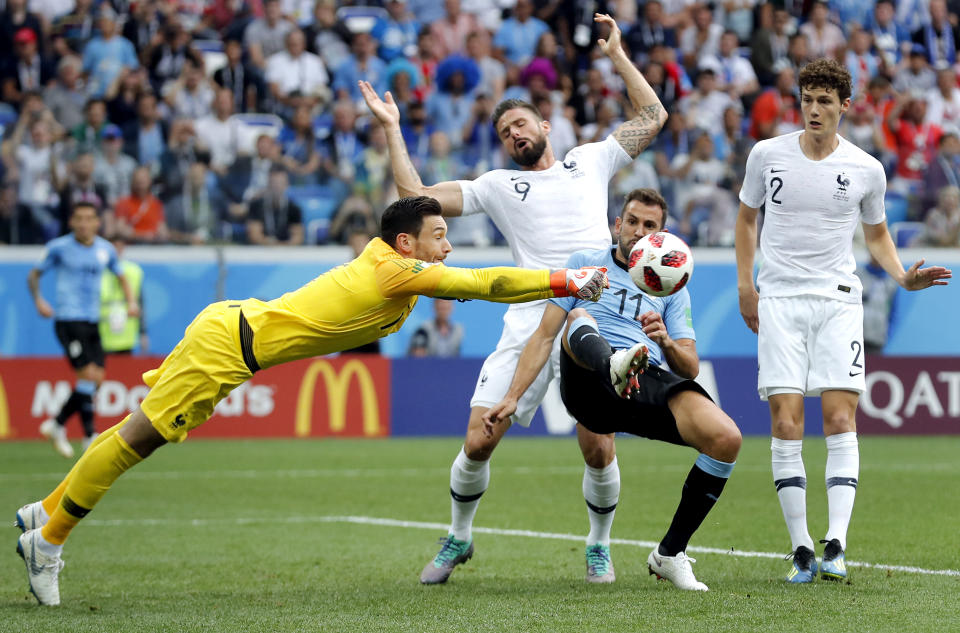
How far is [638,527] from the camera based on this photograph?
9.24 meters

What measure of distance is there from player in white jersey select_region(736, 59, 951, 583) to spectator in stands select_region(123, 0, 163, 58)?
1379 centimetres

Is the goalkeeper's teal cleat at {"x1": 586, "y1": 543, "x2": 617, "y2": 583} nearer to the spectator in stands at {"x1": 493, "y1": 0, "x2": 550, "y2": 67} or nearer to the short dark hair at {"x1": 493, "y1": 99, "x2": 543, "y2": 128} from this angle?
the short dark hair at {"x1": 493, "y1": 99, "x2": 543, "y2": 128}

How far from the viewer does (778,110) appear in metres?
19.7

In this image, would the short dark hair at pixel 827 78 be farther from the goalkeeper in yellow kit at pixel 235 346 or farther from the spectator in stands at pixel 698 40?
the spectator in stands at pixel 698 40

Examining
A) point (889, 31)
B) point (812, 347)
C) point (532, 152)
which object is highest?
point (889, 31)

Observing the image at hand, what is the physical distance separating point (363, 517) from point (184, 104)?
392 inches

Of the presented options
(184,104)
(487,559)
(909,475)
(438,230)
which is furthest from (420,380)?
(438,230)

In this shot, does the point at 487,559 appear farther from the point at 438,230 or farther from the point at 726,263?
the point at 726,263

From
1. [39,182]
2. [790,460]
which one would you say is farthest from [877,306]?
[790,460]

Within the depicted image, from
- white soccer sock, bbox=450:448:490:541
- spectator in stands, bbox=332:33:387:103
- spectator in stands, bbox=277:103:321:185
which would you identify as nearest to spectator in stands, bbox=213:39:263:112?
spectator in stands, bbox=277:103:321:185

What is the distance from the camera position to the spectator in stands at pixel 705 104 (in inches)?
771

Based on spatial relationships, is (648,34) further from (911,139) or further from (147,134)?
(147,134)

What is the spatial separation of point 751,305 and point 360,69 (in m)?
13.1

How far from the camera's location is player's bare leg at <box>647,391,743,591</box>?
6.33 m
